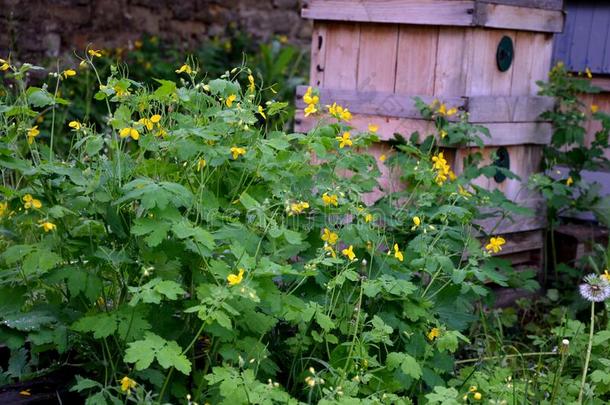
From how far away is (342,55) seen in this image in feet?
16.2

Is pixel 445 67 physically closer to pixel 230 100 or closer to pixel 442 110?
pixel 442 110

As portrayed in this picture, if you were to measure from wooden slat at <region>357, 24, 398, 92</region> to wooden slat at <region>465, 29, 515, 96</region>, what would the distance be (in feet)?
1.34

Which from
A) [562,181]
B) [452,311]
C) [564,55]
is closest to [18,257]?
[452,311]

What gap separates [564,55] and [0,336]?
411cm

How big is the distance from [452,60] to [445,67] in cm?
5

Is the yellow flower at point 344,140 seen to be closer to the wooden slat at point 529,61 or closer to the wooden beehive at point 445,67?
the wooden beehive at point 445,67

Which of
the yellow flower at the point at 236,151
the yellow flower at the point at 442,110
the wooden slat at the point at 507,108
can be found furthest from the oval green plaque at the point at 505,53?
the yellow flower at the point at 236,151

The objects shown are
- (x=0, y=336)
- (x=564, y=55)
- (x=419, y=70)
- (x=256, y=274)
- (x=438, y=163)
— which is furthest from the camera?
(x=564, y=55)

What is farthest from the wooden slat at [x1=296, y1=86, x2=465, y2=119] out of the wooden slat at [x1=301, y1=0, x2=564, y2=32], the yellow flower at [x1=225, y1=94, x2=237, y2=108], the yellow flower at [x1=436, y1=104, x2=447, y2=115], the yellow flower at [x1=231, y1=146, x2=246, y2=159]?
the yellow flower at [x1=231, y1=146, x2=246, y2=159]

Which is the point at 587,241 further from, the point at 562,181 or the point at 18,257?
the point at 18,257

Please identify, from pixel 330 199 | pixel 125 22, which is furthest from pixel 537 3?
pixel 125 22

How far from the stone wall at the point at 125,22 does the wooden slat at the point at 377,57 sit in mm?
3378

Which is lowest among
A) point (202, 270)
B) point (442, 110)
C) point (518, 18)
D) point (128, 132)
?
point (202, 270)

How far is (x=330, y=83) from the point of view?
5012 mm
